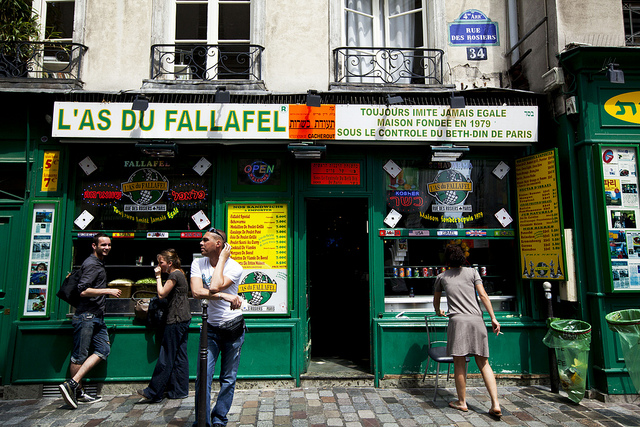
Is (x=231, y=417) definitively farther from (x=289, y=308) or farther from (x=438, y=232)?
(x=438, y=232)

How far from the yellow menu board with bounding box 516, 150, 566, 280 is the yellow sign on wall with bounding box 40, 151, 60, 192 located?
6.54 meters

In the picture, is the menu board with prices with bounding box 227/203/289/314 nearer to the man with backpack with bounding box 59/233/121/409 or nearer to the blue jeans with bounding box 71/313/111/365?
the man with backpack with bounding box 59/233/121/409

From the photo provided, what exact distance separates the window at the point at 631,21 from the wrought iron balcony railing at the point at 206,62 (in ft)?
17.9

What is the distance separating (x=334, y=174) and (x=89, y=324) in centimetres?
365

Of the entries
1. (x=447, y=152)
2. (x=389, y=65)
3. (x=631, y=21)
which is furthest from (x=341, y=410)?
(x=631, y=21)

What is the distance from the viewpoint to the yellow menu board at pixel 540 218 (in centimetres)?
523

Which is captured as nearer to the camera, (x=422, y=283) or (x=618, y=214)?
(x=618, y=214)

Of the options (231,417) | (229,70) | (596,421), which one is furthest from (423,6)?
(231,417)

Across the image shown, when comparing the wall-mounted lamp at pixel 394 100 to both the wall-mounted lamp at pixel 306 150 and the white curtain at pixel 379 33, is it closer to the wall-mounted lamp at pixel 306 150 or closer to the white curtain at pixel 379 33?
the white curtain at pixel 379 33

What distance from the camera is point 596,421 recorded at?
423 centimetres

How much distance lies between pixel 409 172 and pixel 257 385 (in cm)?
364

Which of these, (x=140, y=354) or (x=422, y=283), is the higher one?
(x=422, y=283)

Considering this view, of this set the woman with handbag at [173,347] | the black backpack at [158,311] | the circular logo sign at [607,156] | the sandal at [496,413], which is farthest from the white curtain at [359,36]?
the sandal at [496,413]

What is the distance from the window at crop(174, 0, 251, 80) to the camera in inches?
235
